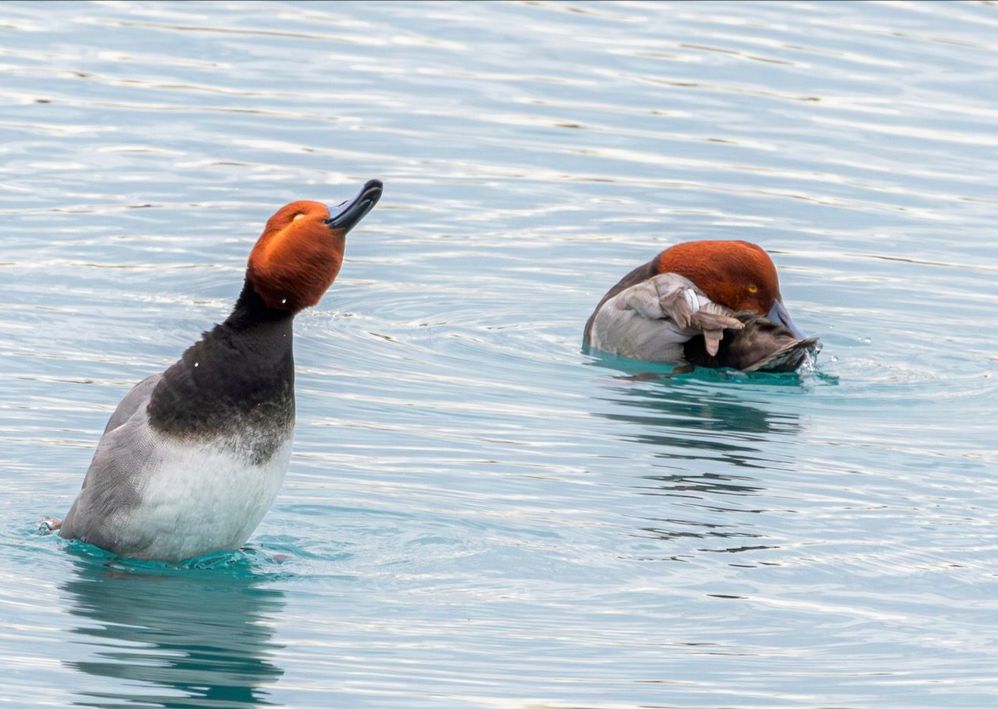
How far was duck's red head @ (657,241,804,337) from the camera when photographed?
1396 cm

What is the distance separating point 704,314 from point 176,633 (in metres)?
5.87

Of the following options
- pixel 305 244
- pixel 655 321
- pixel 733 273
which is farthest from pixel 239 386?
pixel 733 273

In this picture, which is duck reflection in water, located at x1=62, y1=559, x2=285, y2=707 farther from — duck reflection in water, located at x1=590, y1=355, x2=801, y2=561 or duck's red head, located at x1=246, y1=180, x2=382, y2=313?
duck reflection in water, located at x1=590, y1=355, x2=801, y2=561

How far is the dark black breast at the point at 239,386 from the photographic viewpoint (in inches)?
338

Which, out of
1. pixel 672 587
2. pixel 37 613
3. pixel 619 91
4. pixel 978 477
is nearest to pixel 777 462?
pixel 978 477

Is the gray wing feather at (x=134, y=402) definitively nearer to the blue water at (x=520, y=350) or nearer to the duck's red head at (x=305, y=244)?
the blue water at (x=520, y=350)

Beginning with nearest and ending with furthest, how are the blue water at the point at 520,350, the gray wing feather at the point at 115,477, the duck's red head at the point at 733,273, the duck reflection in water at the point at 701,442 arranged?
the blue water at the point at 520,350 → the gray wing feather at the point at 115,477 → the duck reflection in water at the point at 701,442 → the duck's red head at the point at 733,273

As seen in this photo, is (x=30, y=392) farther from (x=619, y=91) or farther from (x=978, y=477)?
(x=619, y=91)

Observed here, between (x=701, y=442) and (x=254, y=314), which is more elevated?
(x=254, y=314)

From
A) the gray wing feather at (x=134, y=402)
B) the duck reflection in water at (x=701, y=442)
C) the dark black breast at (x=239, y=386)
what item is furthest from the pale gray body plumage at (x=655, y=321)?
the dark black breast at (x=239, y=386)

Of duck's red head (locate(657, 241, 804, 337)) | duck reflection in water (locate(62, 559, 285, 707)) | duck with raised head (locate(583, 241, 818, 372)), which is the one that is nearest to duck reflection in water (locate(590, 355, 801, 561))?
duck with raised head (locate(583, 241, 818, 372))

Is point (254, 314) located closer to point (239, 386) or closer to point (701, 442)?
point (239, 386)

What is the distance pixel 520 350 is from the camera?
44.3ft

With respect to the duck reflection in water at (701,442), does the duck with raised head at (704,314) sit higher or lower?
higher
